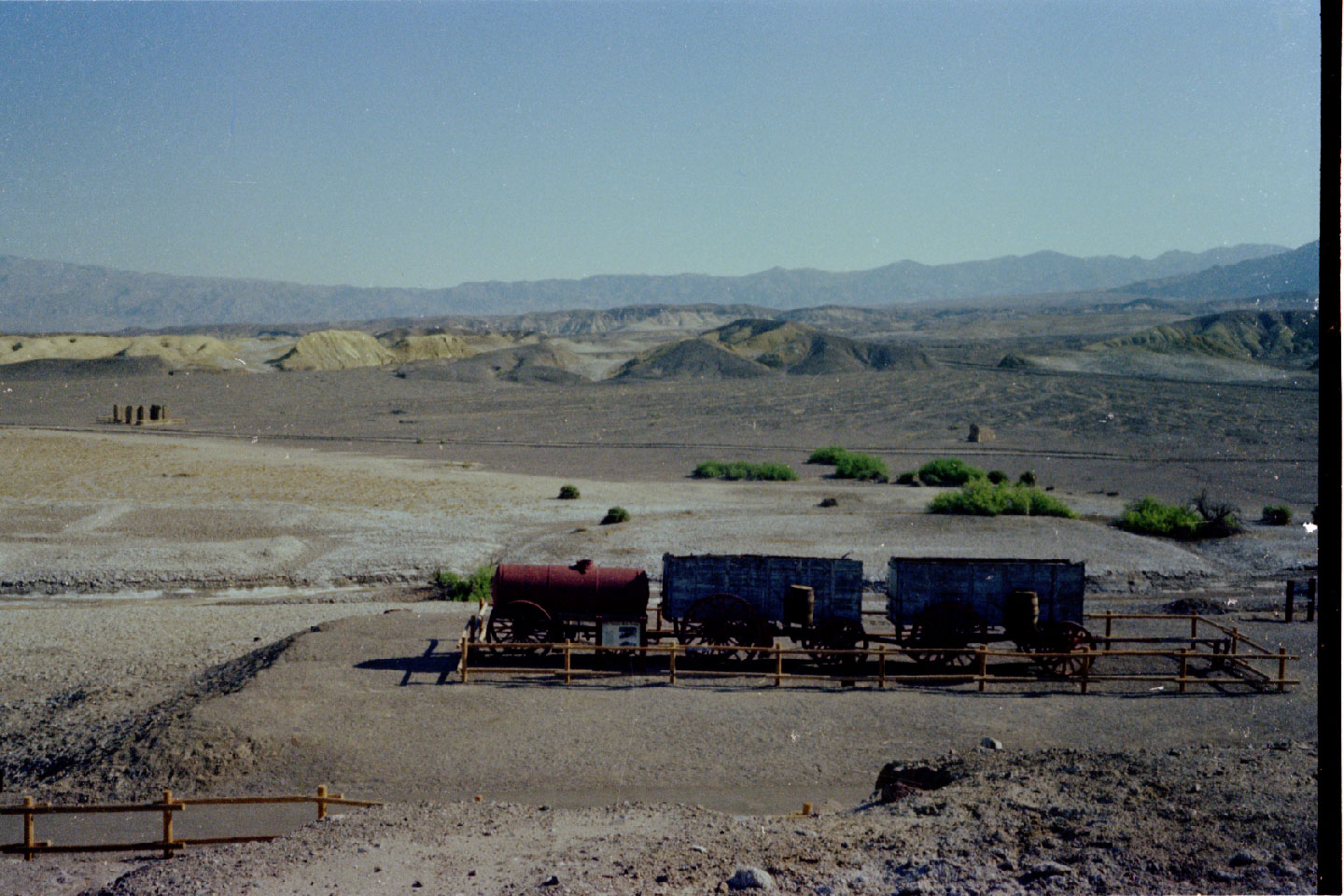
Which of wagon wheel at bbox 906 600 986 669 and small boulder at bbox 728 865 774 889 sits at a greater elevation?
small boulder at bbox 728 865 774 889

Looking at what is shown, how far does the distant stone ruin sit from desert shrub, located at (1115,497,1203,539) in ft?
186

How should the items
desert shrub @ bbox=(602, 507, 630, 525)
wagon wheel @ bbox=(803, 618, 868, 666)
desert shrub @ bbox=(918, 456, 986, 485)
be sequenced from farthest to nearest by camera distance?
desert shrub @ bbox=(918, 456, 986, 485)
desert shrub @ bbox=(602, 507, 630, 525)
wagon wheel @ bbox=(803, 618, 868, 666)

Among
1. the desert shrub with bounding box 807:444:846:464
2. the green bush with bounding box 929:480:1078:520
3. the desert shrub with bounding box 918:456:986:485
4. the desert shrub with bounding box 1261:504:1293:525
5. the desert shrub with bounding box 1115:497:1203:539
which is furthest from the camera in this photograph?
the desert shrub with bounding box 807:444:846:464

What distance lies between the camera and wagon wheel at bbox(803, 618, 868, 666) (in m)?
18.2

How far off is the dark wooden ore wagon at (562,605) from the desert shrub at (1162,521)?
22331mm

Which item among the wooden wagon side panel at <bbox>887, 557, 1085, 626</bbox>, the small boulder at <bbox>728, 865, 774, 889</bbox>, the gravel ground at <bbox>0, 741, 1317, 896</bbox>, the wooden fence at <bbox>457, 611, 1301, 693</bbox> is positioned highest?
the wooden wagon side panel at <bbox>887, 557, 1085, 626</bbox>

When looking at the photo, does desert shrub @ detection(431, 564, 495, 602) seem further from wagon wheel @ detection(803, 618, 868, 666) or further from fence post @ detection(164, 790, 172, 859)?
fence post @ detection(164, 790, 172, 859)

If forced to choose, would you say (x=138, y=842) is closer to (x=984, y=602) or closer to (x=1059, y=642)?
(x=984, y=602)

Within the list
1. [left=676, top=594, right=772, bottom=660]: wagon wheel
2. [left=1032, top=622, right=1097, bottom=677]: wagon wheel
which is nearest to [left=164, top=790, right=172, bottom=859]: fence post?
[left=676, top=594, right=772, bottom=660]: wagon wheel

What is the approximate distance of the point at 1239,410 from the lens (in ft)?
213

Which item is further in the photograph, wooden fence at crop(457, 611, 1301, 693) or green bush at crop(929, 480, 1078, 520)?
green bush at crop(929, 480, 1078, 520)

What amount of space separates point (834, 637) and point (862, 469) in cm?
3056

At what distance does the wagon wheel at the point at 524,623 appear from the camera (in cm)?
1809

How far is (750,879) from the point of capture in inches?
325
